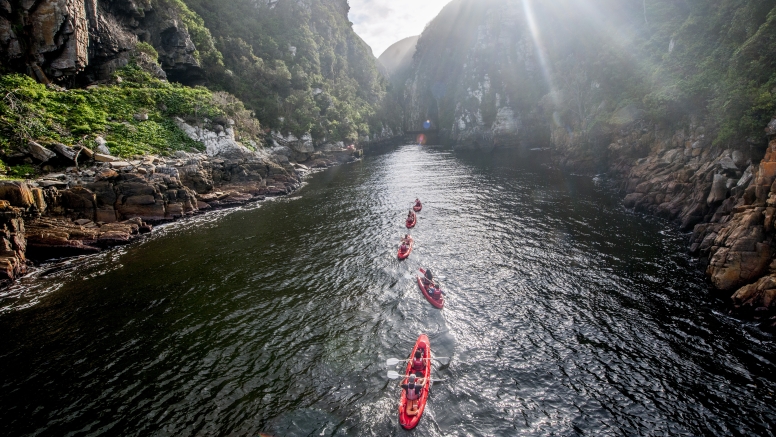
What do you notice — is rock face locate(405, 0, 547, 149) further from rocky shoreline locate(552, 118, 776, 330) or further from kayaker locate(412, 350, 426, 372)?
kayaker locate(412, 350, 426, 372)

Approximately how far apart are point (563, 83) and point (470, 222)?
5510cm

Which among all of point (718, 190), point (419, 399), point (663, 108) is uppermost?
point (663, 108)

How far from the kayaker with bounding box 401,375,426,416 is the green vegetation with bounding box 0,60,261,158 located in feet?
133

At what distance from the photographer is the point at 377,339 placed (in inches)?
727

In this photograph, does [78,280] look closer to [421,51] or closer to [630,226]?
[630,226]

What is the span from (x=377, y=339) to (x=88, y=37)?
190 ft

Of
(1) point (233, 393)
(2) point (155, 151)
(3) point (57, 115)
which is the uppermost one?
(3) point (57, 115)

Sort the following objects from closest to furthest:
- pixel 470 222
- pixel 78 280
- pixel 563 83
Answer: pixel 78 280
pixel 470 222
pixel 563 83

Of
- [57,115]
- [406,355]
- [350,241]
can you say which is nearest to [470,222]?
[350,241]

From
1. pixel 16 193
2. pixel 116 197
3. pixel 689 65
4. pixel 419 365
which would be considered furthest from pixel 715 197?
pixel 16 193

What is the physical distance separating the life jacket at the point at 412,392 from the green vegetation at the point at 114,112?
133 ft

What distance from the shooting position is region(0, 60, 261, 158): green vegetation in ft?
115

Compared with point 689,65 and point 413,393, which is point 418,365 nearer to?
point 413,393

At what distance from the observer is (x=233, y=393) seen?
49.1 ft
